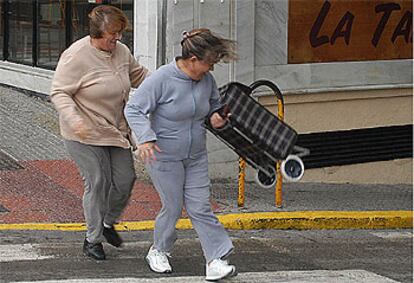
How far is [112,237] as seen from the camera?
8.11 metres

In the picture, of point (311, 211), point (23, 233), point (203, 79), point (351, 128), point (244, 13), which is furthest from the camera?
point (351, 128)

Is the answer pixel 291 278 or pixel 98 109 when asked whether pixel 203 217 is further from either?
pixel 98 109

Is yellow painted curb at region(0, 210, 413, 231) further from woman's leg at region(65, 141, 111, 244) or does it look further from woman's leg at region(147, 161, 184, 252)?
woman's leg at region(147, 161, 184, 252)

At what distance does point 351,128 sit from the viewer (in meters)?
12.2

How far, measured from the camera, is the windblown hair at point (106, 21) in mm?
7598

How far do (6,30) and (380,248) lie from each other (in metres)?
8.52

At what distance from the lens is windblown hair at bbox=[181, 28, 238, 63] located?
281 inches

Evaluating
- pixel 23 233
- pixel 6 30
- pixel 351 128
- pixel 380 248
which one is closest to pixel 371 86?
pixel 351 128

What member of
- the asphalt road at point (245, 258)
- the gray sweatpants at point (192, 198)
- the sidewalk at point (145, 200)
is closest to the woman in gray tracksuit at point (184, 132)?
the gray sweatpants at point (192, 198)

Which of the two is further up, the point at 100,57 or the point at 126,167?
the point at 100,57

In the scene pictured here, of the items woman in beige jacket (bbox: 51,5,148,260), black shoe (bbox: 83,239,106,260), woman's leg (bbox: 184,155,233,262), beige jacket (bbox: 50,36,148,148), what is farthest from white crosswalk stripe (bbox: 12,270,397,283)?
beige jacket (bbox: 50,36,148,148)

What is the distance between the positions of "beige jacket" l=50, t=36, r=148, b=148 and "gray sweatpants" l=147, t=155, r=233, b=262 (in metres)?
0.52

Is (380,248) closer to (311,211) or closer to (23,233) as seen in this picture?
(311,211)

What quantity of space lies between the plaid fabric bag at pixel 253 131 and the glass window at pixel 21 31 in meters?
7.60
